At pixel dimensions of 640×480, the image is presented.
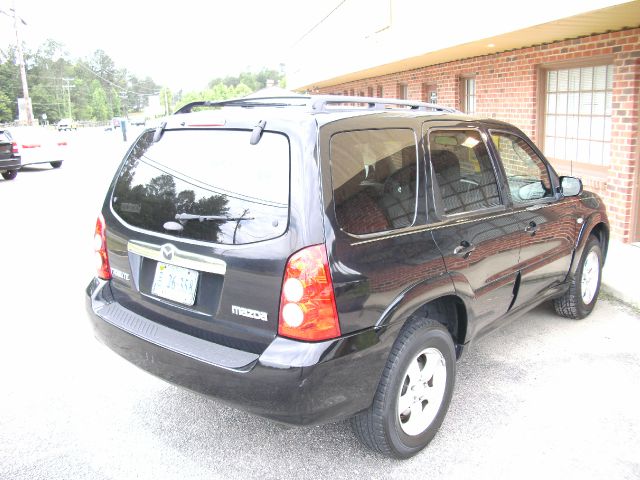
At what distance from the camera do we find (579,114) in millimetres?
8641

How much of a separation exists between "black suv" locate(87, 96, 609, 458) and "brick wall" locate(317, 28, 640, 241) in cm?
442

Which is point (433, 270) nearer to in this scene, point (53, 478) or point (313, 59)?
point (53, 478)

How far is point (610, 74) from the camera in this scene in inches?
311

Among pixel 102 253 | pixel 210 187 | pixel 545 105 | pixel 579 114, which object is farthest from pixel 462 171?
pixel 545 105

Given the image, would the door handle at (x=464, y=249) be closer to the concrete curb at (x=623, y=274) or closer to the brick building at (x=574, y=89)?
the concrete curb at (x=623, y=274)

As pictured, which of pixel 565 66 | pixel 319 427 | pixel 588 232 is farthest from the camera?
A: pixel 565 66

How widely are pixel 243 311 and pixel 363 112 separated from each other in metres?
1.18

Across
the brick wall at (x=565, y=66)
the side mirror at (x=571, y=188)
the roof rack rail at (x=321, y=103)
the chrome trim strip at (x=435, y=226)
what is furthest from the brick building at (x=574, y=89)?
the roof rack rail at (x=321, y=103)

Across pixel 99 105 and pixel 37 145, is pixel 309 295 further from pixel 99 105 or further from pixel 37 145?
pixel 99 105

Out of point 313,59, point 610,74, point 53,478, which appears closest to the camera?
point 53,478

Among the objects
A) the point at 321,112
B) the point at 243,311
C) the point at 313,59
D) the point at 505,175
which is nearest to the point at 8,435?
the point at 243,311

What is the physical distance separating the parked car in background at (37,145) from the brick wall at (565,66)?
44.9 feet

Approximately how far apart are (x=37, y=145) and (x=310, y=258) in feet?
65.7

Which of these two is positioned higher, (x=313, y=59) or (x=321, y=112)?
(x=313, y=59)
